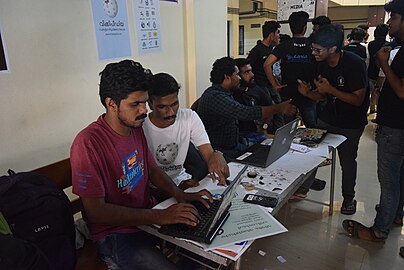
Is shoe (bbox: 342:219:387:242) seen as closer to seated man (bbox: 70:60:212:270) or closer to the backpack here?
seated man (bbox: 70:60:212:270)

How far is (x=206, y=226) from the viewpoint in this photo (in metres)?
1.09

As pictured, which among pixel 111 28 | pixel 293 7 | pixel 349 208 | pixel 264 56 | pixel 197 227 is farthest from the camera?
pixel 293 7

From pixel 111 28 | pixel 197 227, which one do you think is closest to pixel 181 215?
pixel 197 227

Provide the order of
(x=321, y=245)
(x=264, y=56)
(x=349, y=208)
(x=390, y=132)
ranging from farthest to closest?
(x=264, y=56) → (x=349, y=208) → (x=321, y=245) → (x=390, y=132)

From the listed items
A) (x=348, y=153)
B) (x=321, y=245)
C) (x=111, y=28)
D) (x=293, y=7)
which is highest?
(x=293, y=7)

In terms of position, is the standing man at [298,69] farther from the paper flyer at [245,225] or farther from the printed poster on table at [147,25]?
the paper flyer at [245,225]

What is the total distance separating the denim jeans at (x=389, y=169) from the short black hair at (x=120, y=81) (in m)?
1.48

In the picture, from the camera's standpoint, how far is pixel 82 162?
45.5 inches

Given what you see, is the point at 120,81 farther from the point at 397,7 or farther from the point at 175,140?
the point at 397,7

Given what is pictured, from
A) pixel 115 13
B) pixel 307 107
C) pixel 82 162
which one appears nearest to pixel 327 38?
pixel 307 107

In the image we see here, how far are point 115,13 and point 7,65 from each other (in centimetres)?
78

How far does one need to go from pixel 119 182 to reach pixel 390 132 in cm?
155

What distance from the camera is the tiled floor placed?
1.92 metres

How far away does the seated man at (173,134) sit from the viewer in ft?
5.09
